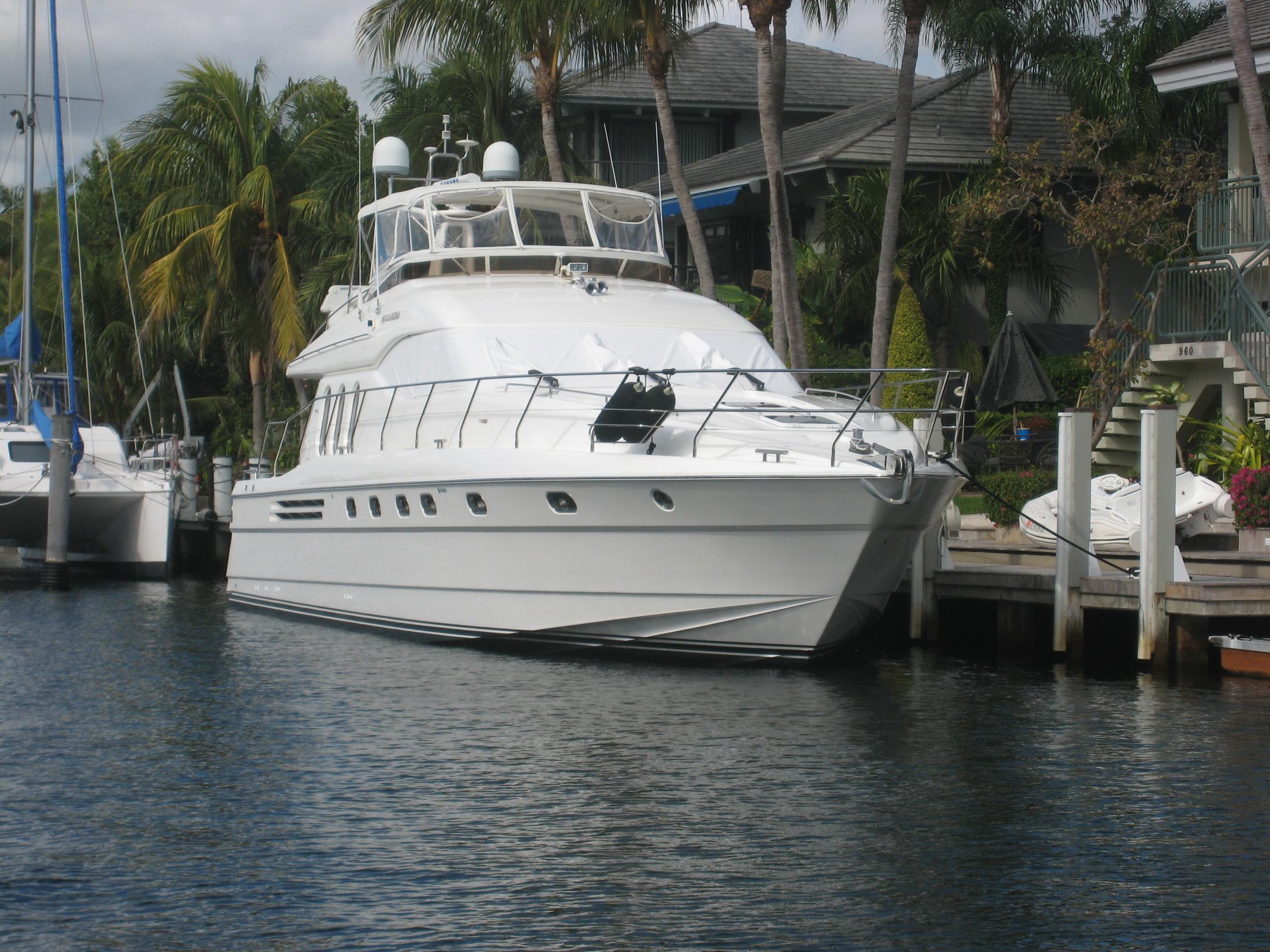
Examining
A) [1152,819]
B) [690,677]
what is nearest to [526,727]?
[690,677]

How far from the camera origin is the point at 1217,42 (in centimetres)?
2134

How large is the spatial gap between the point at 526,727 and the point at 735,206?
22109mm

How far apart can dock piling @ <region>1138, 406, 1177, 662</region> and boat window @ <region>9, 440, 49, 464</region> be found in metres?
17.7

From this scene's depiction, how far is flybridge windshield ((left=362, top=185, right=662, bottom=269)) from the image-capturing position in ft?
54.4

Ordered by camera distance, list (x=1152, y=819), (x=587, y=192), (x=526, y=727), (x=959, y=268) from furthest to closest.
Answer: (x=959, y=268)
(x=587, y=192)
(x=526, y=727)
(x=1152, y=819)

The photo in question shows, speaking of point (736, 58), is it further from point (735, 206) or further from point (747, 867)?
point (747, 867)

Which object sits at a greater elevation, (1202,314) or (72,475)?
(1202,314)

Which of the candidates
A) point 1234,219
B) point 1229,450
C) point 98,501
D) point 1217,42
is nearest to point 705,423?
point 1229,450

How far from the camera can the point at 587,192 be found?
16.9 m

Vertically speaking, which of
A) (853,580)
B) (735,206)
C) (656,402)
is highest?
(735,206)

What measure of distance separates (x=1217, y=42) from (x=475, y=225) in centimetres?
1113

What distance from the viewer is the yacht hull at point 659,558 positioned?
12.4m

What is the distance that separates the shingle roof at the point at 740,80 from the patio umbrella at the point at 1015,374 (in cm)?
1554

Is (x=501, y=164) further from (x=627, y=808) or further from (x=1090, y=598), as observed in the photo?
(x=627, y=808)
